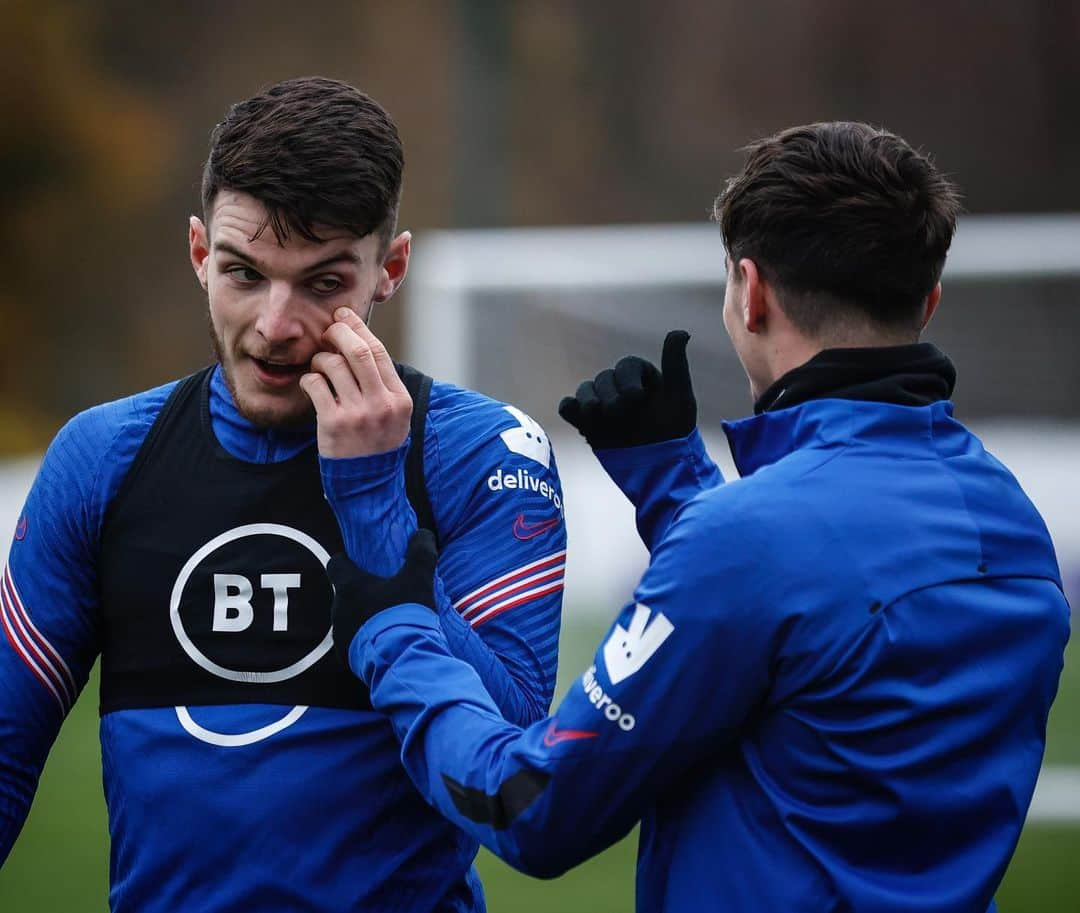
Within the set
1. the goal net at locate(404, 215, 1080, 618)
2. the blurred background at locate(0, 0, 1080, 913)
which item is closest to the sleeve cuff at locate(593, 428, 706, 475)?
the goal net at locate(404, 215, 1080, 618)

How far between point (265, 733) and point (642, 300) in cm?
589

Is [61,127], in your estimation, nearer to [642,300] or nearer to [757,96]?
[757,96]

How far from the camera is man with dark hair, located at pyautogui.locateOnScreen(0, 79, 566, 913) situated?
185cm

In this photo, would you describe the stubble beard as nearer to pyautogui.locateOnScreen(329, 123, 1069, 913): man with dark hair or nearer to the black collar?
pyautogui.locateOnScreen(329, 123, 1069, 913): man with dark hair

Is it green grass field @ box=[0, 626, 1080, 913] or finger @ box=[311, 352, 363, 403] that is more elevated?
finger @ box=[311, 352, 363, 403]

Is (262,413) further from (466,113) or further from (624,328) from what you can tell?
(466,113)

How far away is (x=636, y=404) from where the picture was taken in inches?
80.7

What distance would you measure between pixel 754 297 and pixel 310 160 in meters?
0.63

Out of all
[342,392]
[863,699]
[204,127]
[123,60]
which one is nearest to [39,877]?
[342,392]

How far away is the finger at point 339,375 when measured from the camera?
1.83 meters

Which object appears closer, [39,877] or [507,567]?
[507,567]

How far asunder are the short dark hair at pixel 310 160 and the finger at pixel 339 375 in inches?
7.4

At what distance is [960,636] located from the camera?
1651 millimetres

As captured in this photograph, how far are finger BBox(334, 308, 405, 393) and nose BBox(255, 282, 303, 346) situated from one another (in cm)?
6
